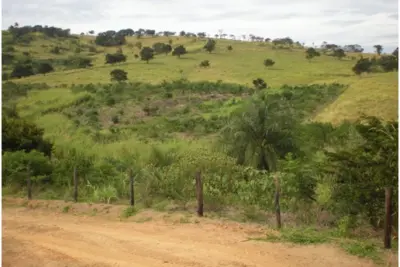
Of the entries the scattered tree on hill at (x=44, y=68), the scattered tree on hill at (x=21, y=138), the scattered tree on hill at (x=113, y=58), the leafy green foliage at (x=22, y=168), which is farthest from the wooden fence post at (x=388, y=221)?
the scattered tree on hill at (x=113, y=58)

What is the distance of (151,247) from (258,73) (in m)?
49.5

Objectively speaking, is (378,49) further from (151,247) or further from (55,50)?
(151,247)

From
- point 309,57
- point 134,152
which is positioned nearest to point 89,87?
point 134,152

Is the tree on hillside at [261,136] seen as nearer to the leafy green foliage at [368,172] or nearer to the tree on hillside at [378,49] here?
the leafy green foliage at [368,172]

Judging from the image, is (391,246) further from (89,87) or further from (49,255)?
(89,87)

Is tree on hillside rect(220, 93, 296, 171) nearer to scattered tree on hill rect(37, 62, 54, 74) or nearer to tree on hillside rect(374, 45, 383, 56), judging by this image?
scattered tree on hill rect(37, 62, 54, 74)

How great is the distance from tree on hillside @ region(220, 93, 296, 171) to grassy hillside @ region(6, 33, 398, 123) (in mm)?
15040

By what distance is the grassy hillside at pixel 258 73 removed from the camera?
35281 millimetres

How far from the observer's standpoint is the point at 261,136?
15859 millimetres

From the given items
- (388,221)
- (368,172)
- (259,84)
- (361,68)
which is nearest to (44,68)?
(259,84)

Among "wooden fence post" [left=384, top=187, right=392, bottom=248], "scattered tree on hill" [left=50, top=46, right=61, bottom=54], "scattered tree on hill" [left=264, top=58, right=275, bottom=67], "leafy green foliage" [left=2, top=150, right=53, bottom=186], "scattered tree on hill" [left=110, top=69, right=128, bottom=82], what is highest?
"scattered tree on hill" [left=50, top=46, right=61, bottom=54]

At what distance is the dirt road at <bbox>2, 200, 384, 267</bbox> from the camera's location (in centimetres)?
686

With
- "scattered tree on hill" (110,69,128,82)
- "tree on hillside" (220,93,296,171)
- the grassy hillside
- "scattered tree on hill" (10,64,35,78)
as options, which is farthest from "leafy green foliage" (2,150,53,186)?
"scattered tree on hill" (10,64,35,78)

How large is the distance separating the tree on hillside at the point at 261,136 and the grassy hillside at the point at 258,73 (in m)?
15.0
